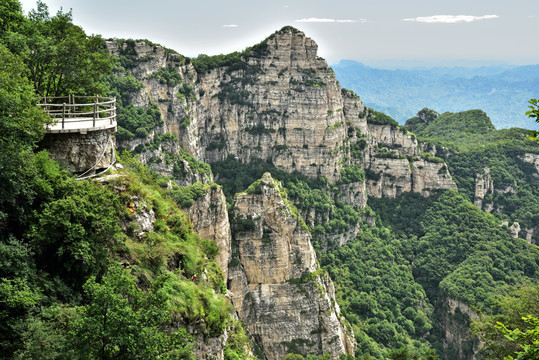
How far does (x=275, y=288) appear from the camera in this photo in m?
52.8

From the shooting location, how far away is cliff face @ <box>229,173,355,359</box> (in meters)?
51.8

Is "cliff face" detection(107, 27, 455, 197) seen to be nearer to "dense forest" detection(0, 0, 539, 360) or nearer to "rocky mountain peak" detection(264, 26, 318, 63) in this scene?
"rocky mountain peak" detection(264, 26, 318, 63)

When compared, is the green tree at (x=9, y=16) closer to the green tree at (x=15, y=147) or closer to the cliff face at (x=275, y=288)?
the green tree at (x=15, y=147)

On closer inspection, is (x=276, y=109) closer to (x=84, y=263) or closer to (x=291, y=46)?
(x=291, y=46)

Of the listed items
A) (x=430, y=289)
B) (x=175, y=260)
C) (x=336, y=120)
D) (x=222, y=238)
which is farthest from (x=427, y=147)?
(x=175, y=260)

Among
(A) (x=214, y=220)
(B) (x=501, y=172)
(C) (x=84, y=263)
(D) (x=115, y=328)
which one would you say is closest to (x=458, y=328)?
(A) (x=214, y=220)

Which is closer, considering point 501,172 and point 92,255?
point 92,255

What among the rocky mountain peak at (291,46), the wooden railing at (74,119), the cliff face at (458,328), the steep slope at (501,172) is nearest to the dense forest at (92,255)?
the wooden railing at (74,119)

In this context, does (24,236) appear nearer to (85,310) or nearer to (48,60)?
(85,310)

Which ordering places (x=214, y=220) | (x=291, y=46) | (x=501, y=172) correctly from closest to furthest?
1. (x=214, y=220)
2. (x=291, y=46)
3. (x=501, y=172)

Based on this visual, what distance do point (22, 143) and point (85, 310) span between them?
23.2 ft

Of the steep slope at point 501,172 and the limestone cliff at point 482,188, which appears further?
the limestone cliff at point 482,188

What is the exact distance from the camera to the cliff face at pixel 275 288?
170 ft

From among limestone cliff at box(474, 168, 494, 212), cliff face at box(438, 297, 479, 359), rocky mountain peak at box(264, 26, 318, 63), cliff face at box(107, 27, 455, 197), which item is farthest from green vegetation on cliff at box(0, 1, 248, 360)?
limestone cliff at box(474, 168, 494, 212)
